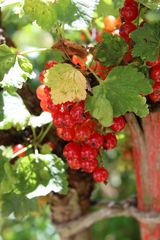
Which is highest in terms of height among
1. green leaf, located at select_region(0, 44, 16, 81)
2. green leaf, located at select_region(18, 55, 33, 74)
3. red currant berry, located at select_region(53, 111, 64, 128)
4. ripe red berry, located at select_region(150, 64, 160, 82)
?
green leaf, located at select_region(0, 44, 16, 81)

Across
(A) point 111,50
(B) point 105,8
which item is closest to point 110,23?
(B) point 105,8

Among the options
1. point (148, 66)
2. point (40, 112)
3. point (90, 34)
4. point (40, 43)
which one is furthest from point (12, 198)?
point (40, 43)

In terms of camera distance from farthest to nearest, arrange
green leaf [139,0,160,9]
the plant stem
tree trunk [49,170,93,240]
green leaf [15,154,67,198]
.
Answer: tree trunk [49,170,93,240], the plant stem, green leaf [15,154,67,198], green leaf [139,0,160,9]

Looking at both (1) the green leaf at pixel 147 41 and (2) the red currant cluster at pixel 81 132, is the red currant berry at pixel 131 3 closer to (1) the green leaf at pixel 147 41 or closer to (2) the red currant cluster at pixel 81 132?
(1) the green leaf at pixel 147 41

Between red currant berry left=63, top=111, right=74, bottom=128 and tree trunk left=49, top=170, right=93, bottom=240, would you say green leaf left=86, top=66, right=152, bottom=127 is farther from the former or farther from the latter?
tree trunk left=49, top=170, right=93, bottom=240

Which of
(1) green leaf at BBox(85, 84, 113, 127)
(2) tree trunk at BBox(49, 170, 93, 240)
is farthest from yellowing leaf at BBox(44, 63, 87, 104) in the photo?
(2) tree trunk at BBox(49, 170, 93, 240)

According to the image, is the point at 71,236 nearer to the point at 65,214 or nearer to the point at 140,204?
the point at 65,214

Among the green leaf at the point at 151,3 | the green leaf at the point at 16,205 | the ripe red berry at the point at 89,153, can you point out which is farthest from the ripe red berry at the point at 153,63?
the green leaf at the point at 16,205
